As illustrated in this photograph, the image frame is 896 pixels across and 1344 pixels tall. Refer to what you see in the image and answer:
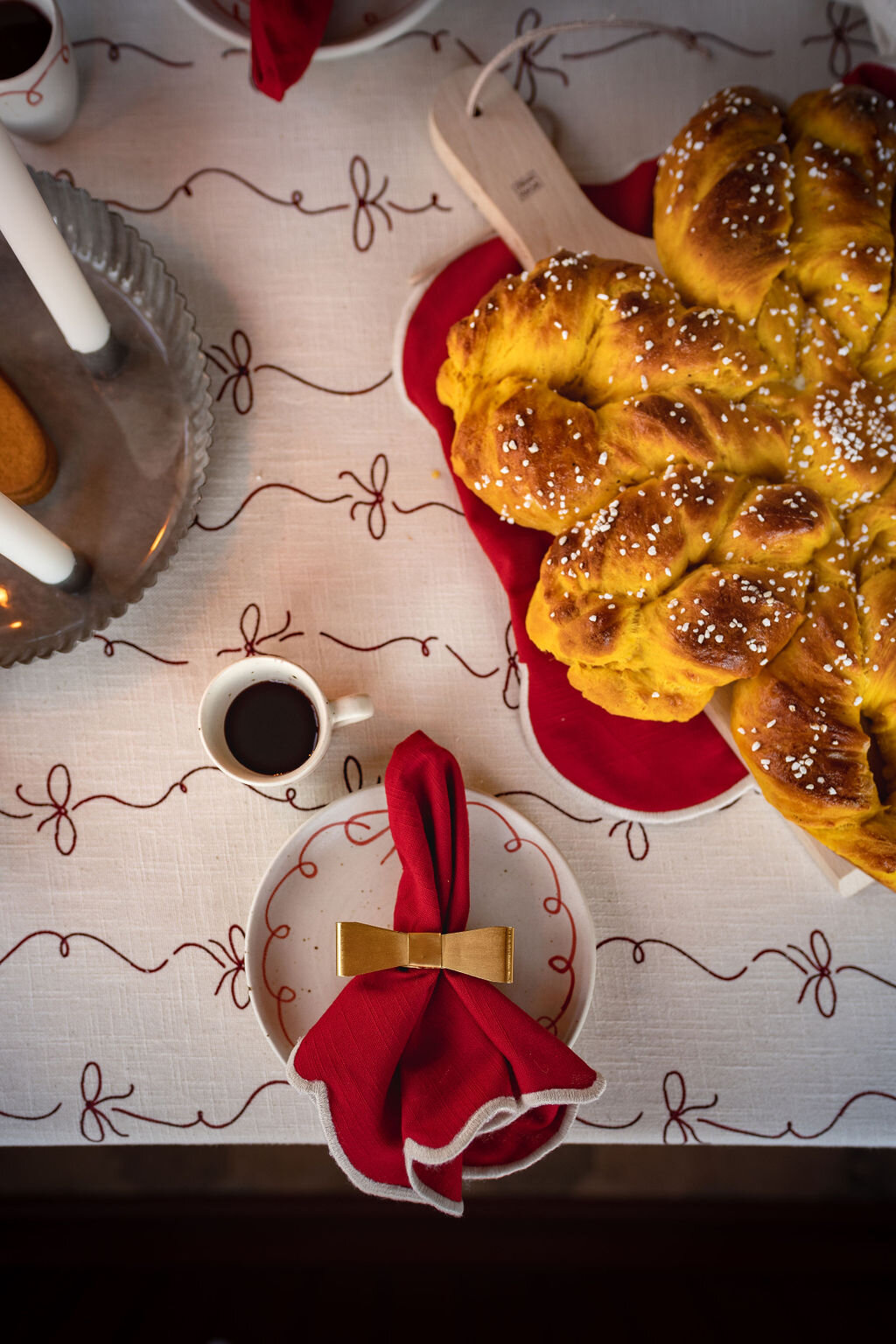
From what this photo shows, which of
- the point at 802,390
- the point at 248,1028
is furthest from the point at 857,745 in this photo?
the point at 248,1028

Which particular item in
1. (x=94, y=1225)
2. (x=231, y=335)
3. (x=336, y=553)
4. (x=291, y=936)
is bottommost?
(x=94, y=1225)

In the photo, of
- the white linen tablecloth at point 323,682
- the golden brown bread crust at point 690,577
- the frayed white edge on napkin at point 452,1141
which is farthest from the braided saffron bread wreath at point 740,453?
the frayed white edge on napkin at point 452,1141

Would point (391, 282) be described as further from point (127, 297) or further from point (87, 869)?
point (87, 869)

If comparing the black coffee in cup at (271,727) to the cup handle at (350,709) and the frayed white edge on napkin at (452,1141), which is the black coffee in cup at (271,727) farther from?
the frayed white edge on napkin at (452,1141)

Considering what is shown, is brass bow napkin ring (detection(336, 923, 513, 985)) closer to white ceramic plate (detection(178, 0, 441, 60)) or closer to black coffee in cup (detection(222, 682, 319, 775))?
black coffee in cup (detection(222, 682, 319, 775))

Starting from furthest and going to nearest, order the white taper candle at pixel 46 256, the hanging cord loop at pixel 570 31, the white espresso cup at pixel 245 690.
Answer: the hanging cord loop at pixel 570 31 < the white espresso cup at pixel 245 690 < the white taper candle at pixel 46 256

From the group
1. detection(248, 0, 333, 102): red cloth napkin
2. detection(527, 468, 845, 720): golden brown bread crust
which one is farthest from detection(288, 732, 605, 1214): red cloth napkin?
detection(248, 0, 333, 102): red cloth napkin

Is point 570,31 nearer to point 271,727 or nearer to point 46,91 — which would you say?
point 46,91
